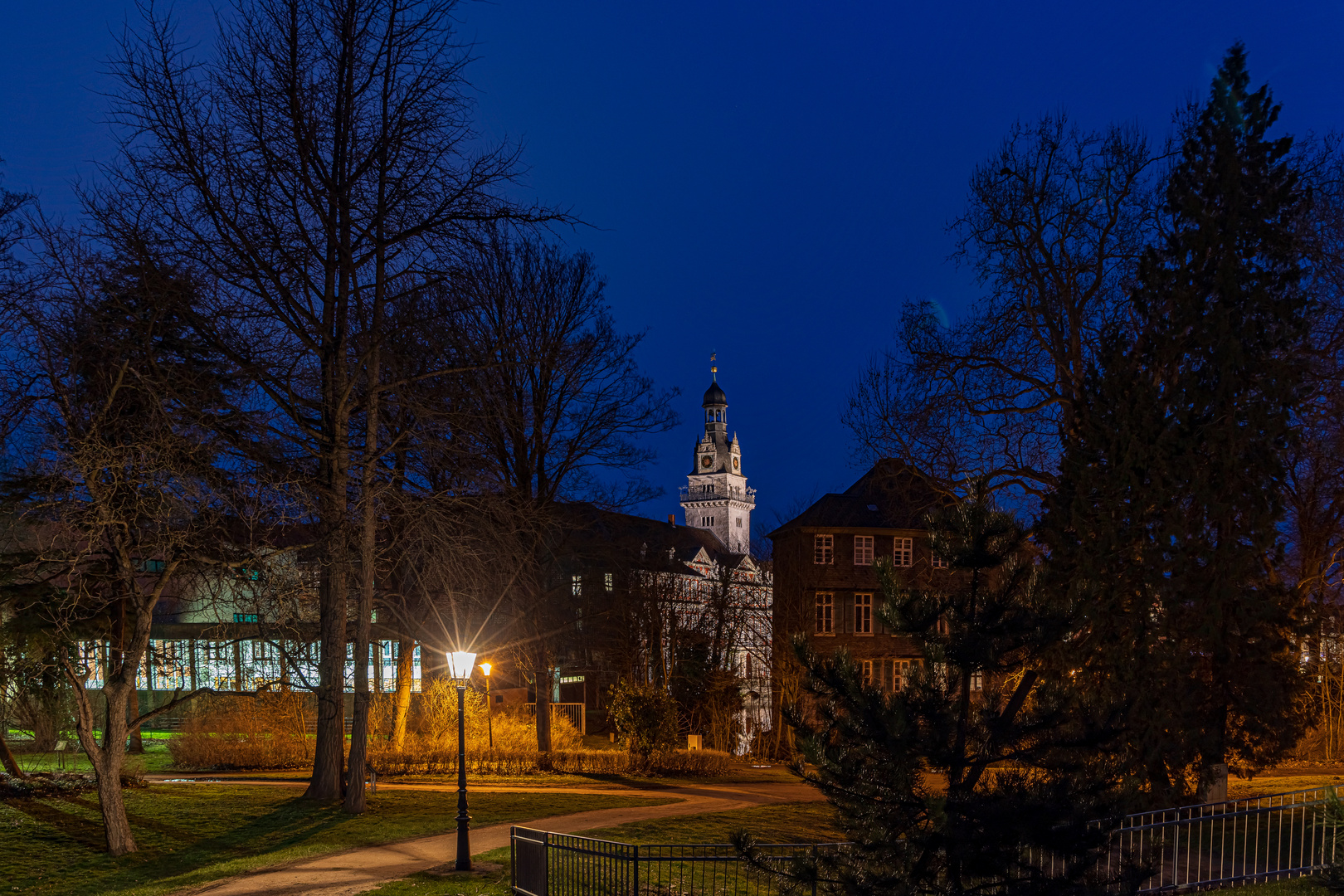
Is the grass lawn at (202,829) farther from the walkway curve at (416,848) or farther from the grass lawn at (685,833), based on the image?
the grass lawn at (685,833)

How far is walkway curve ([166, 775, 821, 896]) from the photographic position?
12930 millimetres

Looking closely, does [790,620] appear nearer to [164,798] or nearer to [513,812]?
[513,812]

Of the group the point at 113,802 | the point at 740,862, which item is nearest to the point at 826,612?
the point at 113,802

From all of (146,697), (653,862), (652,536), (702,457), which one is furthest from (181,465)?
(702,457)

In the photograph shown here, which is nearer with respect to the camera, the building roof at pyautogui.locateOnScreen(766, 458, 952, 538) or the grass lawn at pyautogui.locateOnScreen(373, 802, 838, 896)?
the grass lawn at pyautogui.locateOnScreen(373, 802, 838, 896)

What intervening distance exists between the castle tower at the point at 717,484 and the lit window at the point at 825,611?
136625mm

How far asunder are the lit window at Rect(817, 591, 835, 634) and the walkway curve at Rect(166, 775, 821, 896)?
2157cm

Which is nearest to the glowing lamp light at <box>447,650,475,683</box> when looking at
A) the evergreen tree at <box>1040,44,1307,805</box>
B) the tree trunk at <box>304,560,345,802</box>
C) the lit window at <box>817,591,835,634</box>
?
the tree trunk at <box>304,560,345,802</box>

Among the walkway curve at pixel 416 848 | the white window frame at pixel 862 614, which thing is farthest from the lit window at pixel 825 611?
the walkway curve at pixel 416 848

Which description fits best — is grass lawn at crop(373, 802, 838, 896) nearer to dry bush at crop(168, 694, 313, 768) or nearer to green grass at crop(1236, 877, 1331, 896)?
green grass at crop(1236, 877, 1331, 896)

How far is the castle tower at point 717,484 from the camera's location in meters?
183

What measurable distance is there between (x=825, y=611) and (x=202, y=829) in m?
31.5

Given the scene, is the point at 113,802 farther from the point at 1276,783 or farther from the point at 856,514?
the point at 856,514

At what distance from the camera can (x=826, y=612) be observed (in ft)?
147
